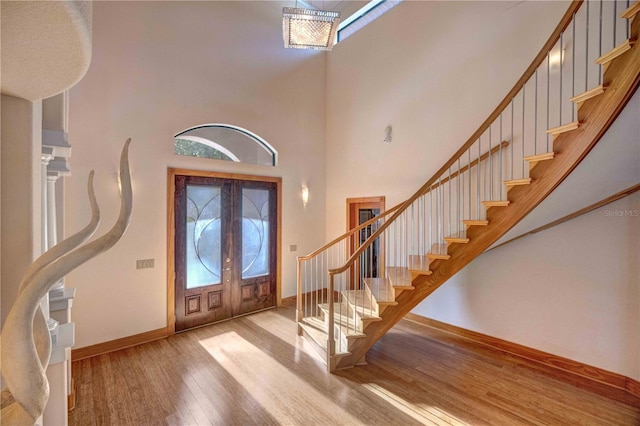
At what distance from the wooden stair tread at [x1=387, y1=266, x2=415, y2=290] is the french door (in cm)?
236

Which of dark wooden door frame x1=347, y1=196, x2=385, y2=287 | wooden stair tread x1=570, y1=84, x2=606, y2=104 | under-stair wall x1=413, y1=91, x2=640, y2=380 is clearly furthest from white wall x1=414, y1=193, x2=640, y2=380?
dark wooden door frame x1=347, y1=196, x2=385, y2=287

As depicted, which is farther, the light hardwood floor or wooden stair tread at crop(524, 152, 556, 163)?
the light hardwood floor

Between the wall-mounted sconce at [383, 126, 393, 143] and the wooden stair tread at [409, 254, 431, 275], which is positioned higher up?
the wall-mounted sconce at [383, 126, 393, 143]

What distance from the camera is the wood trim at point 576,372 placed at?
8.67 ft

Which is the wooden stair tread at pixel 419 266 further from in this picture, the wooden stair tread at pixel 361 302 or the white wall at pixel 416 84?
the white wall at pixel 416 84

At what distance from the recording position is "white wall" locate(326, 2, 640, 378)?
9.05ft

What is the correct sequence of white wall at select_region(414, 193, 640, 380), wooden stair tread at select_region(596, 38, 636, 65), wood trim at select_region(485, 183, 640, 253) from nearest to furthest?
wooden stair tread at select_region(596, 38, 636, 65) → wood trim at select_region(485, 183, 640, 253) → white wall at select_region(414, 193, 640, 380)

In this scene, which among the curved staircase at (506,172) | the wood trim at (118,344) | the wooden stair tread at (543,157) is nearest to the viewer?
the curved staircase at (506,172)

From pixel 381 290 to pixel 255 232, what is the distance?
8.19ft

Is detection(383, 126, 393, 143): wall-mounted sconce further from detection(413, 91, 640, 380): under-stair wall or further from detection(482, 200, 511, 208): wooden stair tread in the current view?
detection(482, 200, 511, 208): wooden stair tread

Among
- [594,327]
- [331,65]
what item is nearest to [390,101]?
[331,65]

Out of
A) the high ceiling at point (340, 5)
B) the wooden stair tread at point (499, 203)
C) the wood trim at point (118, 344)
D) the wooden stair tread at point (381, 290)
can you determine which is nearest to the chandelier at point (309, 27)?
the high ceiling at point (340, 5)

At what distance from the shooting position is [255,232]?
4945mm

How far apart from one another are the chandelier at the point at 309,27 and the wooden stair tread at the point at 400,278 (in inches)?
120
